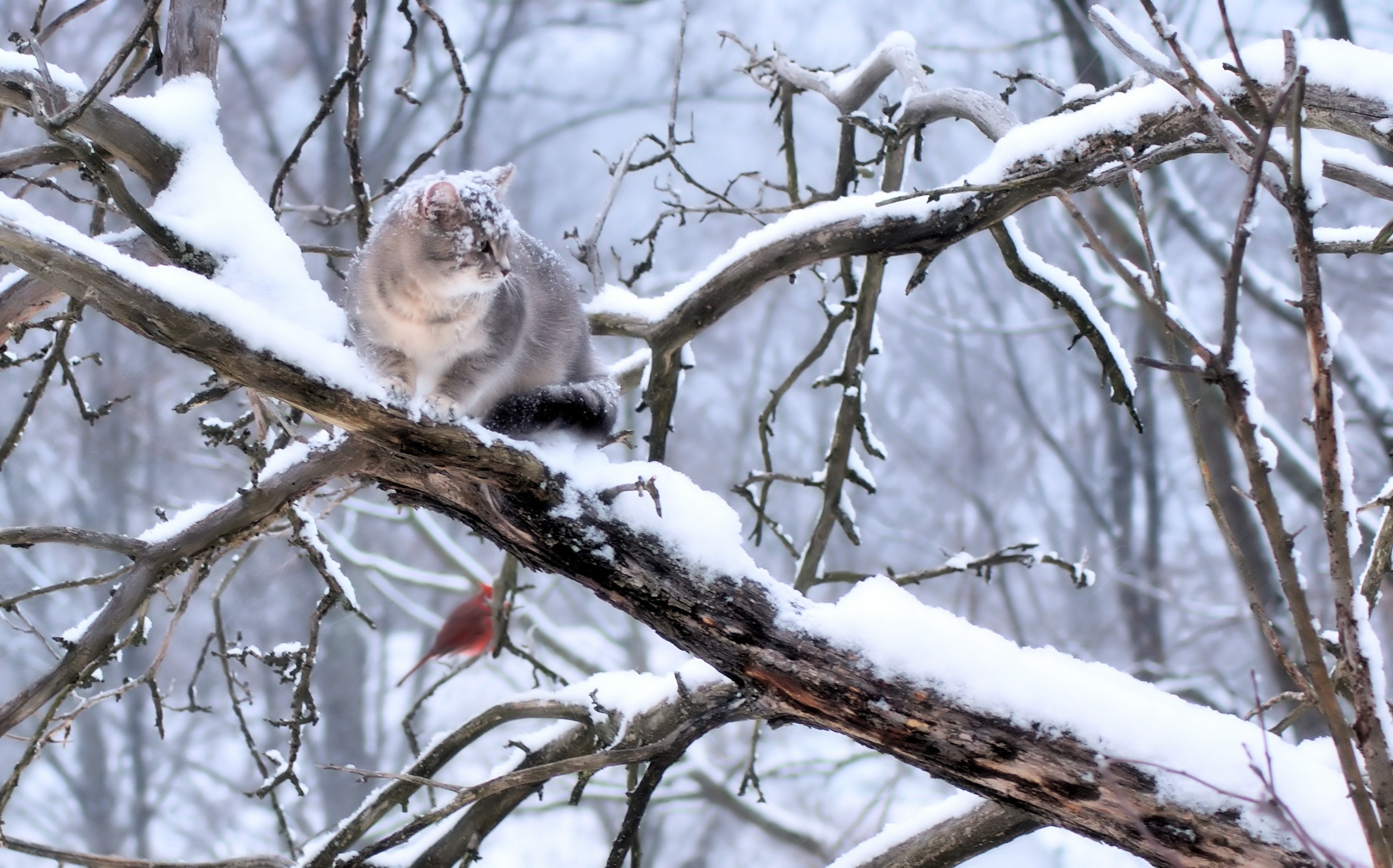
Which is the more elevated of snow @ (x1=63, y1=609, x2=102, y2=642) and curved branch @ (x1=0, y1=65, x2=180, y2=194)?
curved branch @ (x1=0, y1=65, x2=180, y2=194)

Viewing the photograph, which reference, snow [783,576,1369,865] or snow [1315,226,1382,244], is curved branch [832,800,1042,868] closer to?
snow [783,576,1369,865]

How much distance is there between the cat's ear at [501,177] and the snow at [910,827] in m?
1.72

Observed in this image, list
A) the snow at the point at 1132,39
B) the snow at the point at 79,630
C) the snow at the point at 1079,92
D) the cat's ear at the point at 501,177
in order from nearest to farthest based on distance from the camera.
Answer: the snow at the point at 1132,39, the snow at the point at 79,630, the snow at the point at 1079,92, the cat's ear at the point at 501,177

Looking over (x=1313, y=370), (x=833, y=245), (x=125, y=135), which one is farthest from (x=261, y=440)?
(x=1313, y=370)

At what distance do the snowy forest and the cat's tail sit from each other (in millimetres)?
104

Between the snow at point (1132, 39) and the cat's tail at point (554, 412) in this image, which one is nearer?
the snow at point (1132, 39)

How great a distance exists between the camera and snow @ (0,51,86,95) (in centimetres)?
219

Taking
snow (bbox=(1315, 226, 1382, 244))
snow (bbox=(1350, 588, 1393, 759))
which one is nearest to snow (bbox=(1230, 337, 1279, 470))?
snow (bbox=(1350, 588, 1393, 759))

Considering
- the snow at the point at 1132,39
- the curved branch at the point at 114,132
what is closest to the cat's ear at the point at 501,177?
the curved branch at the point at 114,132

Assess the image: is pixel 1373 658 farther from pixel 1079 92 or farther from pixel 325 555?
pixel 325 555

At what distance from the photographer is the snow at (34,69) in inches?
86.1

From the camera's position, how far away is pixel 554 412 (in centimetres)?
226

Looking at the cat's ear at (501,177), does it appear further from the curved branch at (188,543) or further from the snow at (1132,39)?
the snow at (1132,39)

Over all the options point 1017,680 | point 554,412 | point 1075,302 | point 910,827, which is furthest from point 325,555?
point 1075,302
